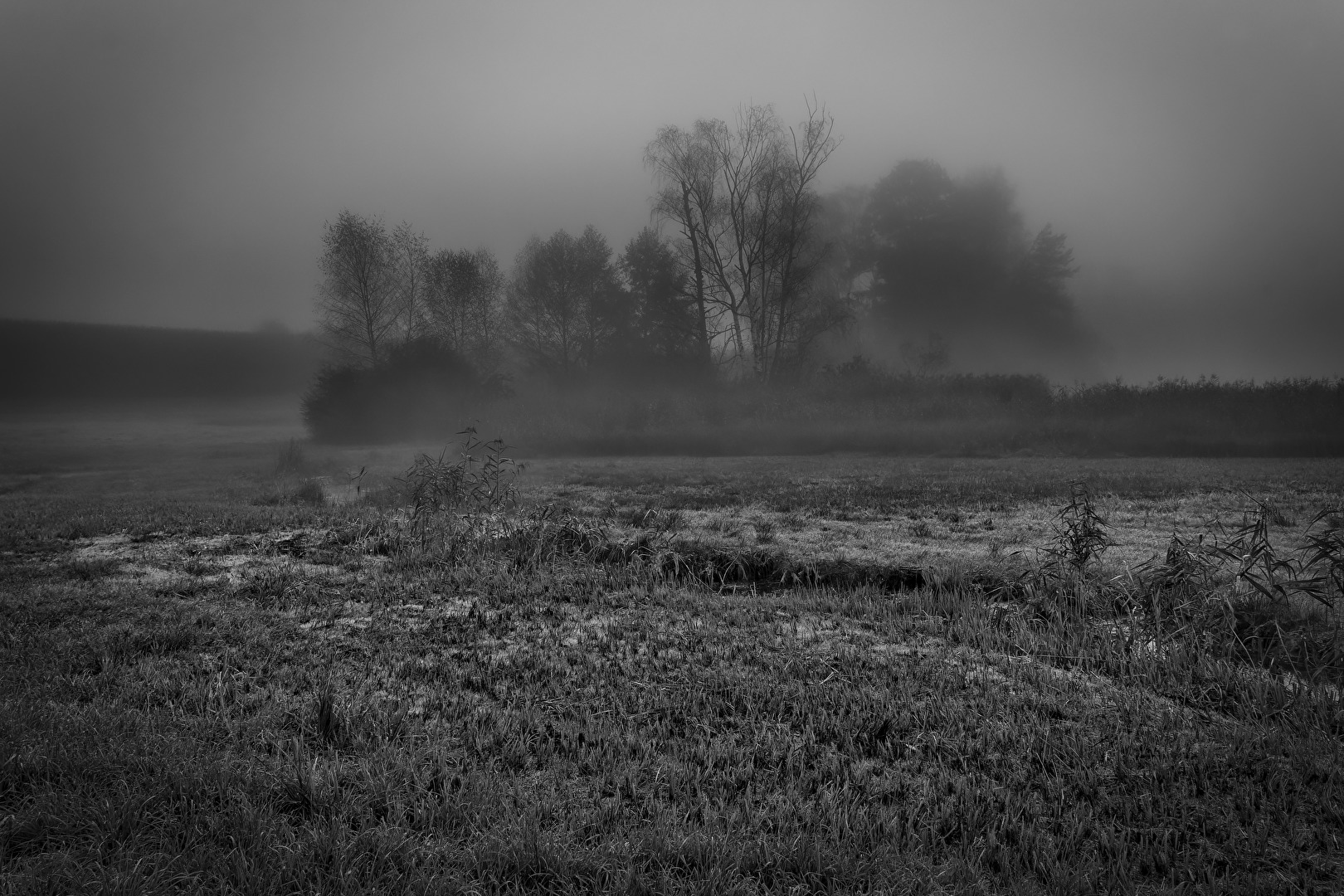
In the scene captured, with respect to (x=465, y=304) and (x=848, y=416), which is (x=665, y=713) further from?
(x=465, y=304)

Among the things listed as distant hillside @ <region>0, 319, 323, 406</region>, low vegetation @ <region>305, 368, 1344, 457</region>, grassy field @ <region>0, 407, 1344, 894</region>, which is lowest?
grassy field @ <region>0, 407, 1344, 894</region>

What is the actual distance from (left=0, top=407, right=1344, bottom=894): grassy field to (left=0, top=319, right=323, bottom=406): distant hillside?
2307 cm

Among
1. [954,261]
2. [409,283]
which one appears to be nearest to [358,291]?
[409,283]

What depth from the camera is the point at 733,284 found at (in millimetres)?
33781

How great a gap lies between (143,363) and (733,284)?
82.2 feet

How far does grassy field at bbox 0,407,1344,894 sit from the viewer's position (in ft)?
7.82

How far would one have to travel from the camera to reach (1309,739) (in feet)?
10.7

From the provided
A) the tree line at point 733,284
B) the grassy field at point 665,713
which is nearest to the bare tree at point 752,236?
the tree line at point 733,284

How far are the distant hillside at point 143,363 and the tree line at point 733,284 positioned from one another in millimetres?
2835

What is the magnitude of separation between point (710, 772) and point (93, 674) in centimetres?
364

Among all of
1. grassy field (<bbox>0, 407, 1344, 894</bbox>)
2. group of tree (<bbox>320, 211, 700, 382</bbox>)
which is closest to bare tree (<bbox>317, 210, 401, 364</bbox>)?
group of tree (<bbox>320, 211, 700, 382</bbox>)

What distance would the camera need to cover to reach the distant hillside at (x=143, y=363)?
84.4 feet

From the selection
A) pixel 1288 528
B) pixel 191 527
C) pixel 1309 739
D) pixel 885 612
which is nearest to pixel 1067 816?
pixel 1309 739

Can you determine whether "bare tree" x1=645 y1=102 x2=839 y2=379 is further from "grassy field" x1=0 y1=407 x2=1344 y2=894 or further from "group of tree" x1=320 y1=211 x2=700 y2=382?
"grassy field" x1=0 y1=407 x2=1344 y2=894
